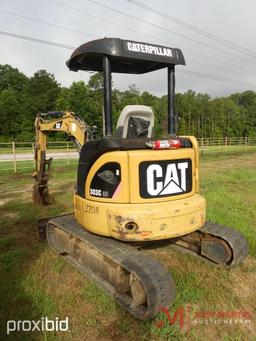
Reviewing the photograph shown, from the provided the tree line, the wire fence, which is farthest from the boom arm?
the tree line

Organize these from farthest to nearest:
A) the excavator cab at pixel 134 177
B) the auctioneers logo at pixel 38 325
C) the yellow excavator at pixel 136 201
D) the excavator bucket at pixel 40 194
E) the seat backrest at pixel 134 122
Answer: the excavator bucket at pixel 40 194 → the seat backrest at pixel 134 122 → the excavator cab at pixel 134 177 → the yellow excavator at pixel 136 201 → the auctioneers logo at pixel 38 325

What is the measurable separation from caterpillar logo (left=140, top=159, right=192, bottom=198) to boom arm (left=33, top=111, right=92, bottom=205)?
2.28 meters

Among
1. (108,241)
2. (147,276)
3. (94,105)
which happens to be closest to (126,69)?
(108,241)

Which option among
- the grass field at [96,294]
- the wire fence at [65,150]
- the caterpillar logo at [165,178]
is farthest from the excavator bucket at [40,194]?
the wire fence at [65,150]

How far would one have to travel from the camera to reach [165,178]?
3.88 meters

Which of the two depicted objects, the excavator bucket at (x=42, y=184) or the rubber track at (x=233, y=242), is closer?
the rubber track at (x=233, y=242)

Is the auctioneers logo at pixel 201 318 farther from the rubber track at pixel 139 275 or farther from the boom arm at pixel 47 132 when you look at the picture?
the boom arm at pixel 47 132

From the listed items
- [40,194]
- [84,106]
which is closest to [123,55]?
[40,194]

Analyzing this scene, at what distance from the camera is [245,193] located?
30.7ft

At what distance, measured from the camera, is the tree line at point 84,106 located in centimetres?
5322

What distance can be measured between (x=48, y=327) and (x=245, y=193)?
24.1 feet

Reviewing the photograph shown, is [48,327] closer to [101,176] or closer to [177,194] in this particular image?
[101,176]

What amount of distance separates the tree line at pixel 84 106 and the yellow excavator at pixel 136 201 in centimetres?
2676

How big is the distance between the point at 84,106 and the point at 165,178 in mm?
49871
